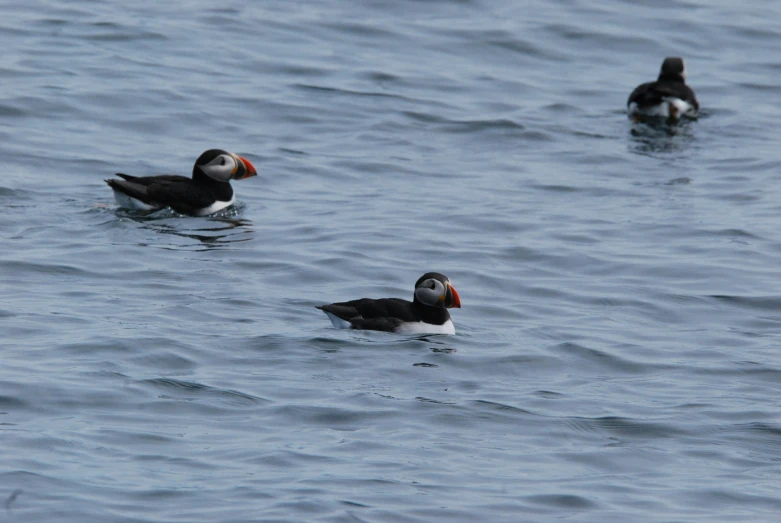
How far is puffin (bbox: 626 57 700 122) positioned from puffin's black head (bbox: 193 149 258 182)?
6906 millimetres

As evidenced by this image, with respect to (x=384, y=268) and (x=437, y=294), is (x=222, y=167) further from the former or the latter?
(x=437, y=294)

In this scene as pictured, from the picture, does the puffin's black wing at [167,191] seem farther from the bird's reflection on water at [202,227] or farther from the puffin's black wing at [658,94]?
the puffin's black wing at [658,94]

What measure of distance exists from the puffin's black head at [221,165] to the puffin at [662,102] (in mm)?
6906

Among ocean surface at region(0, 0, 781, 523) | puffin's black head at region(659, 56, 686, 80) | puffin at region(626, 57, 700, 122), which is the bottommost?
ocean surface at region(0, 0, 781, 523)

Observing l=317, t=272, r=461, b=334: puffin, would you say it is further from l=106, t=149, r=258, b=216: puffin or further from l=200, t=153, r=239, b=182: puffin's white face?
l=200, t=153, r=239, b=182: puffin's white face

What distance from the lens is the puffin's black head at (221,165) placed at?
47.4ft

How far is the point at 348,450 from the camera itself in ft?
25.8

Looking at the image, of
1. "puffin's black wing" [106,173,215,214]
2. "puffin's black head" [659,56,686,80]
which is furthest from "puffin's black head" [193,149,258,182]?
"puffin's black head" [659,56,686,80]

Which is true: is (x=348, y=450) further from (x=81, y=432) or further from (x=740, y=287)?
(x=740, y=287)

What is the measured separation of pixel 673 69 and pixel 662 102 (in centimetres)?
127

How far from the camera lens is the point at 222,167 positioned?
1448 centimetres

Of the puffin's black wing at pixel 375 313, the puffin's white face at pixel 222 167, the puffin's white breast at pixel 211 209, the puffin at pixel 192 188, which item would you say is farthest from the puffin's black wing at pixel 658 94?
the puffin's black wing at pixel 375 313

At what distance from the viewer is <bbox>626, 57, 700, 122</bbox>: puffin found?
19.1 m

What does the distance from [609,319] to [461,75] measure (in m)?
10.9
